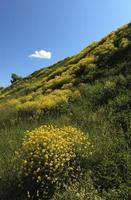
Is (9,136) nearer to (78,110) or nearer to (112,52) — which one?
(78,110)

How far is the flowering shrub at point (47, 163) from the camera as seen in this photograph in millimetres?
10492

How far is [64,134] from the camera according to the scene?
12.0 m

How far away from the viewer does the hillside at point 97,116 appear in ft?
35.6

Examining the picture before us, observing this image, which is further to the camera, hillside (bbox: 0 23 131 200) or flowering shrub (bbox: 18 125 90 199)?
hillside (bbox: 0 23 131 200)

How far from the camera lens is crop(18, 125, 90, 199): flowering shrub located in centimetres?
1049

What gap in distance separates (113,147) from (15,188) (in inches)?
120

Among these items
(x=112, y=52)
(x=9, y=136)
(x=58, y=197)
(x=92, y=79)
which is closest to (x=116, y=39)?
(x=112, y=52)

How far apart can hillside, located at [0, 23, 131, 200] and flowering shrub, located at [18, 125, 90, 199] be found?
446 millimetres

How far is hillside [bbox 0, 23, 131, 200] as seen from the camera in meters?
10.8

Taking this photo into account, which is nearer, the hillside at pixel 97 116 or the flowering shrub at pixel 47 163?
the flowering shrub at pixel 47 163

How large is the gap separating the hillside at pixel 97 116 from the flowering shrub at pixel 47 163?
45cm

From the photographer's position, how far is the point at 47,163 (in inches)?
412

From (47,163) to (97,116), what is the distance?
18.2 feet

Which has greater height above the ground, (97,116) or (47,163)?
(97,116)
